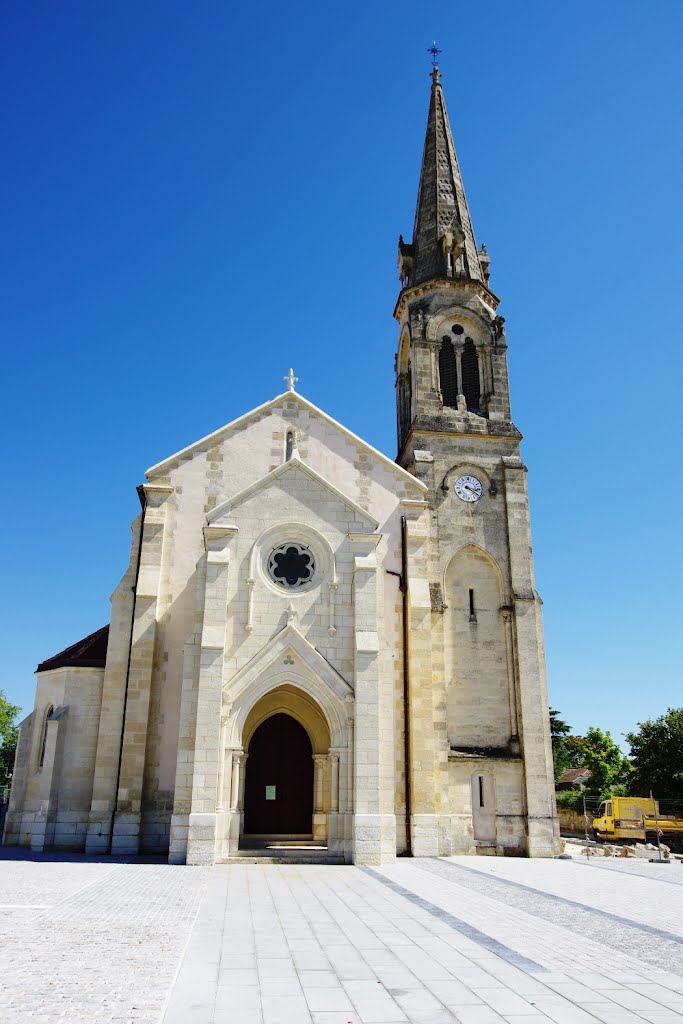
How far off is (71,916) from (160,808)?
1110cm

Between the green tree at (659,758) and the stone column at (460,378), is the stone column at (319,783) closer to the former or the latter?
the stone column at (460,378)

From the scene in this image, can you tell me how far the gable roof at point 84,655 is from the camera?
2541 centimetres

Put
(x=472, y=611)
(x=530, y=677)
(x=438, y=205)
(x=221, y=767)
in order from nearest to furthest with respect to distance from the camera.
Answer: (x=221, y=767) < (x=530, y=677) < (x=472, y=611) < (x=438, y=205)

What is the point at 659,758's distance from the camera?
4516 cm

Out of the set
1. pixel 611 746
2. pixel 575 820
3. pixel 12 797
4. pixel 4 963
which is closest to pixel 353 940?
pixel 4 963

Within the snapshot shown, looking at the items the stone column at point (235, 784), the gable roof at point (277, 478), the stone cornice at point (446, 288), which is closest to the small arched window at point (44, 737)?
the stone column at point (235, 784)

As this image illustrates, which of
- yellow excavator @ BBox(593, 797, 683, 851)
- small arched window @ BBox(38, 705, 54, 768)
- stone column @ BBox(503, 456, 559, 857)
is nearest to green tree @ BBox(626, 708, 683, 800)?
yellow excavator @ BBox(593, 797, 683, 851)

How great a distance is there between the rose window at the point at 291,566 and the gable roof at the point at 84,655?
660 centimetres

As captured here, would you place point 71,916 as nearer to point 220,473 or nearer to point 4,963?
point 4,963

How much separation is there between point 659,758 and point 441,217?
1265 inches

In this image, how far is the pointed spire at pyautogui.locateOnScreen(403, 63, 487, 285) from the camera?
107 feet

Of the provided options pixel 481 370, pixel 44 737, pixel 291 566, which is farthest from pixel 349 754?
pixel 481 370

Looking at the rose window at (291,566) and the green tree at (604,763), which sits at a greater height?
the rose window at (291,566)

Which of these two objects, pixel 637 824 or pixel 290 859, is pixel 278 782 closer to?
pixel 290 859
